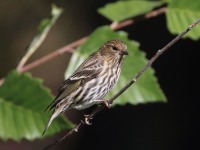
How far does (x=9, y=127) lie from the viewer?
2.90 m

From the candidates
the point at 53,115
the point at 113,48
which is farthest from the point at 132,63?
the point at 113,48

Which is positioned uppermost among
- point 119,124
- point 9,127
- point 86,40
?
point 86,40

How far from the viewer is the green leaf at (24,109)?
9.42 ft

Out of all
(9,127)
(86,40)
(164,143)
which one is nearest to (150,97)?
(86,40)

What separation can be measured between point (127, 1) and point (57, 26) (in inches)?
253

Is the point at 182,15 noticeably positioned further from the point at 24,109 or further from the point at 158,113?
the point at 158,113

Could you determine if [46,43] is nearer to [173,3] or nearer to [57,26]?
[57,26]

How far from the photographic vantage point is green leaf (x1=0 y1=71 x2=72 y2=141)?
2871mm

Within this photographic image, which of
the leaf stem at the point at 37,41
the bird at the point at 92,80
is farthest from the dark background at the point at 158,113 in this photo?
the leaf stem at the point at 37,41

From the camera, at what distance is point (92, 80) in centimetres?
376

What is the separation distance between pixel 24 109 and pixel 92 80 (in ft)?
2.84

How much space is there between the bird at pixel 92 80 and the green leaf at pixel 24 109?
0.88ft

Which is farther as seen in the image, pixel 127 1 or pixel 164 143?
pixel 164 143

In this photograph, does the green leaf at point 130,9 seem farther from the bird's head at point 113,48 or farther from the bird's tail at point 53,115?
the bird's tail at point 53,115
